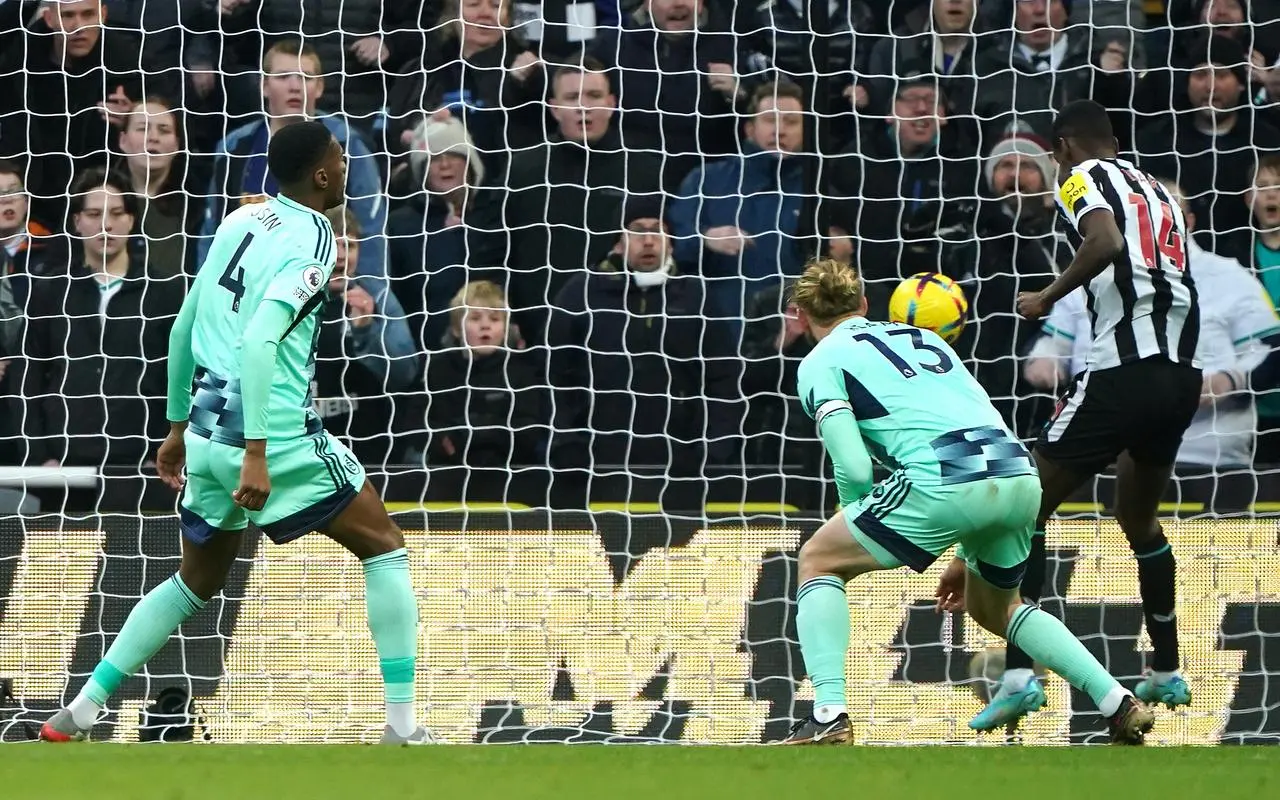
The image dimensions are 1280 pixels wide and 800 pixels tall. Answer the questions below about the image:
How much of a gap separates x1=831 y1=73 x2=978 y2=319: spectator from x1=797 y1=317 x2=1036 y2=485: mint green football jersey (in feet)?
9.43

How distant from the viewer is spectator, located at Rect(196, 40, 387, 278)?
780cm

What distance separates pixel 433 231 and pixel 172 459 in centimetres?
279

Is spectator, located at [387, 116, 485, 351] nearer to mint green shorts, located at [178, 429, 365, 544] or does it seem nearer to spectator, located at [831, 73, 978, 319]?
spectator, located at [831, 73, 978, 319]

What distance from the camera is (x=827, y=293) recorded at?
4.97 metres

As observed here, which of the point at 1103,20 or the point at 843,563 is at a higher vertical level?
the point at 1103,20

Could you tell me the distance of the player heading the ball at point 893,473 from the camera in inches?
190

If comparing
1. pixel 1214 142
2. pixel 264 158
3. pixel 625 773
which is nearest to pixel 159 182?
pixel 264 158

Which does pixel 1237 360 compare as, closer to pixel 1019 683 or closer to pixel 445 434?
pixel 1019 683

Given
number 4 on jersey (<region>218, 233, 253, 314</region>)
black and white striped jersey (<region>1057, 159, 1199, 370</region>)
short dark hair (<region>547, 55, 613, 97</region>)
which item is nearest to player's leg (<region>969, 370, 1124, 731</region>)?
black and white striped jersey (<region>1057, 159, 1199, 370</region>)

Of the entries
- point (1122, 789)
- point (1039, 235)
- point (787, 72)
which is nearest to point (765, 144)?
point (787, 72)

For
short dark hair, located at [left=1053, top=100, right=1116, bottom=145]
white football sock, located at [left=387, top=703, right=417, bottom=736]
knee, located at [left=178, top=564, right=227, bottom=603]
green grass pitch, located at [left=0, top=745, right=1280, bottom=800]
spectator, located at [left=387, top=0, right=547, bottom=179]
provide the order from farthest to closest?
1. spectator, located at [left=387, top=0, right=547, bottom=179]
2. short dark hair, located at [left=1053, top=100, right=1116, bottom=145]
3. knee, located at [left=178, top=564, right=227, bottom=603]
4. white football sock, located at [left=387, top=703, right=417, bottom=736]
5. green grass pitch, located at [left=0, top=745, right=1280, bottom=800]

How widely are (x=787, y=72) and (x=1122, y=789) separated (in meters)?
4.81

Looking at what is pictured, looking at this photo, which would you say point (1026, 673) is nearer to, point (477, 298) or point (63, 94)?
point (477, 298)

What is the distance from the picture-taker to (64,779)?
A: 3807 millimetres
